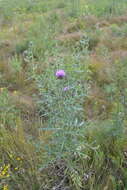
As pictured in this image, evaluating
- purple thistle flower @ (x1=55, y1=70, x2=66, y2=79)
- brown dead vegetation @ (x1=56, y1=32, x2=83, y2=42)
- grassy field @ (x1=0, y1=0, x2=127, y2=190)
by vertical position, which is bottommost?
grassy field @ (x1=0, y1=0, x2=127, y2=190)

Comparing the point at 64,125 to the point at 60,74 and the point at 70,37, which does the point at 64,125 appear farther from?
the point at 70,37

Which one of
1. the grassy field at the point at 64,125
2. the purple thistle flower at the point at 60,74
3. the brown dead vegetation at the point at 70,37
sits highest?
the purple thistle flower at the point at 60,74

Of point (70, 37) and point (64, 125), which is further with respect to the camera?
point (70, 37)

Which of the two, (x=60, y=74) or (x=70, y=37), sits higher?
(x=60, y=74)

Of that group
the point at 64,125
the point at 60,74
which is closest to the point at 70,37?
the point at 60,74

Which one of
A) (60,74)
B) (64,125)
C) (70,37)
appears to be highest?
(60,74)

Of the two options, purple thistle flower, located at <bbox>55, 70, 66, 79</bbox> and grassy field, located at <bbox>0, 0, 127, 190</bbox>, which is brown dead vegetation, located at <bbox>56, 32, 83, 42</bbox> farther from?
purple thistle flower, located at <bbox>55, 70, 66, 79</bbox>

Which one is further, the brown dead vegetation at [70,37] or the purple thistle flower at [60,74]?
the brown dead vegetation at [70,37]

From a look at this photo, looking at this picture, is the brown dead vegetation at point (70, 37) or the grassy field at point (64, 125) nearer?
the grassy field at point (64, 125)

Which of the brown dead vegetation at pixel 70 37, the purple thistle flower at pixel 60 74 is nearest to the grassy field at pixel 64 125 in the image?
the purple thistle flower at pixel 60 74

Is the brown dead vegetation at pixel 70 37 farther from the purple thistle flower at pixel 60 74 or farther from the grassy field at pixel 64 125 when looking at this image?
the purple thistle flower at pixel 60 74

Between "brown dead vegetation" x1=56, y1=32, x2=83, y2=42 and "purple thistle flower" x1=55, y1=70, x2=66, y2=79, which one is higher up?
"purple thistle flower" x1=55, y1=70, x2=66, y2=79

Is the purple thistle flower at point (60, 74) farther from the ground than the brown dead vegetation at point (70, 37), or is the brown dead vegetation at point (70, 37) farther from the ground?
the purple thistle flower at point (60, 74)

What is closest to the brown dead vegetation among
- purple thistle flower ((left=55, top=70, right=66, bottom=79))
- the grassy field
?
the grassy field
